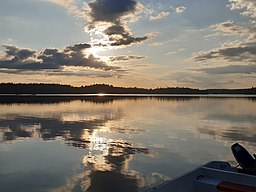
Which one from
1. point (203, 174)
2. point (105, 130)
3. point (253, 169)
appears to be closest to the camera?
point (203, 174)

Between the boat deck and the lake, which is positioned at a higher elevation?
the boat deck

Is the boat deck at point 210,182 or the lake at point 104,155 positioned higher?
the boat deck at point 210,182

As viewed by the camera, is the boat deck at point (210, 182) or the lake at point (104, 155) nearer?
the boat deck at point (210, 182)

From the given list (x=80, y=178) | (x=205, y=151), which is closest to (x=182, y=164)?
(x=205, y=151)

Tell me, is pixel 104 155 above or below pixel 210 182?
below

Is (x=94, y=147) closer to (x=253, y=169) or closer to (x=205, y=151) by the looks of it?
(x=205, y=151)

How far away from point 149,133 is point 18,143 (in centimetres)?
751

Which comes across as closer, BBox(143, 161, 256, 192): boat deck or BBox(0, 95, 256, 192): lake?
BBox(143, 161, 256, 192): boat deck

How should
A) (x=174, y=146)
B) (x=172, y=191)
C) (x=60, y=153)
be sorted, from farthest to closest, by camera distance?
(x=174, y=146), (x=60, y=153), (x=172, y=191)

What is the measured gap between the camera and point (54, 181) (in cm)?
898

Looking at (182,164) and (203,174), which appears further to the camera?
(182,164)

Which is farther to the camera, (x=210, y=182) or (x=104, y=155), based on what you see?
(x=104, y=155)

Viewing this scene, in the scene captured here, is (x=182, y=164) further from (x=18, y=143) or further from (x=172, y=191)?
(x=18, y=143)

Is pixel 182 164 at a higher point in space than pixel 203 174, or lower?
lower
